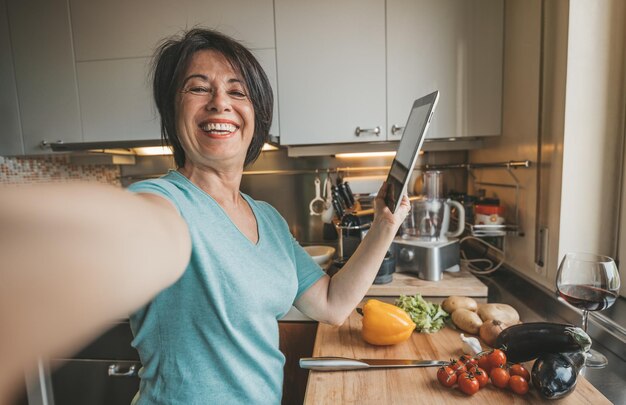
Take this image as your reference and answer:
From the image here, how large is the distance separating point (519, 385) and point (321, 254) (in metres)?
0.93

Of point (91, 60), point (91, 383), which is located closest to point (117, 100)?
point (91, 60)

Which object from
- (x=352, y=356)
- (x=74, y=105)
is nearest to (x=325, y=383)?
(x=352, y=356)

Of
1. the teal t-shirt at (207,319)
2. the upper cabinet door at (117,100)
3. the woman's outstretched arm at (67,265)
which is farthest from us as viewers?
the upper cabinet door at (117,100)

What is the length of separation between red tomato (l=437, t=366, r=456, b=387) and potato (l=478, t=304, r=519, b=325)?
295 mm

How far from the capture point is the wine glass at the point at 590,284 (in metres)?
0.69

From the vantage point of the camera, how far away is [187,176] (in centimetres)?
66

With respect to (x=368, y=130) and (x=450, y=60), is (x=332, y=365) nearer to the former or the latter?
(x=368, y=130)

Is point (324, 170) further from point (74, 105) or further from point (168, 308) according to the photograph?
point (168, 308)

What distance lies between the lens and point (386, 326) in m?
0.81

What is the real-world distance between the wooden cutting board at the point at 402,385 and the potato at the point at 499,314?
113 mm

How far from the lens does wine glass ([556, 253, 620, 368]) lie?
69 cm

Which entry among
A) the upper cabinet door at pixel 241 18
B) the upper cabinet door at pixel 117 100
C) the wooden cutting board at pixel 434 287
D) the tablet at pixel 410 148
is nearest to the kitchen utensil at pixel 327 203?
the wooden cutting board at pixel 434 287

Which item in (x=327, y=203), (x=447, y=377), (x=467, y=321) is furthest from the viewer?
(x=327, y=203)

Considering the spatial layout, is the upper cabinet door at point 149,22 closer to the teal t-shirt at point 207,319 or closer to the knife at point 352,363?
the teal t-shirt at point 207,319
